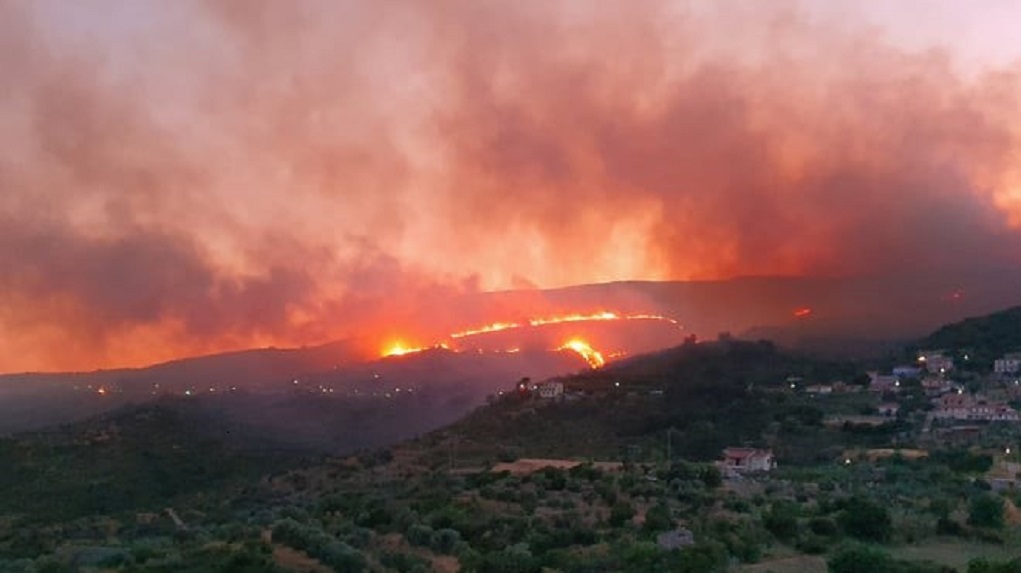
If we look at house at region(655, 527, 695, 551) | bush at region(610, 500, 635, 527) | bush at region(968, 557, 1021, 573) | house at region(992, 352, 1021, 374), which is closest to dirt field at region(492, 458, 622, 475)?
bush at region(610, 500, 635, 527)

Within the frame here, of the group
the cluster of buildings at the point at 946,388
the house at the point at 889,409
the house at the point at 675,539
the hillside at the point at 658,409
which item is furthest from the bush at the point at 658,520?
the house at the point at 889,409

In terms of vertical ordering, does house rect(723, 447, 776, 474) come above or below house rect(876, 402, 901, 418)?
below

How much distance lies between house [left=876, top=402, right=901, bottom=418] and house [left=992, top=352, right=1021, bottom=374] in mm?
8902

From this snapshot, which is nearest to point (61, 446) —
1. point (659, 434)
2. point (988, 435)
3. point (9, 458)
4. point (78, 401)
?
point (9, 458)

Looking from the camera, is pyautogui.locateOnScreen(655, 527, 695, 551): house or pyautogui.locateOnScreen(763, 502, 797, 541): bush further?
pyautogui.locateOnScreen(763, 502, 797, 541): bush

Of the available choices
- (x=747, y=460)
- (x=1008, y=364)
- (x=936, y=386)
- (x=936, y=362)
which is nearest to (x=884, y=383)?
(x=936, y=386)

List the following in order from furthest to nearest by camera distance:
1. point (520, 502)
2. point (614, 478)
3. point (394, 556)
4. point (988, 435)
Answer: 1. point (988, 435)
2. point (614, 478)
3. point (520, 502)
4. point (394, 556)

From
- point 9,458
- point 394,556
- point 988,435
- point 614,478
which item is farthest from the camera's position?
point 9,458

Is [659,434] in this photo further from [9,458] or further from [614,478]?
[9,458]

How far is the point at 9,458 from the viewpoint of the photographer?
187 ft

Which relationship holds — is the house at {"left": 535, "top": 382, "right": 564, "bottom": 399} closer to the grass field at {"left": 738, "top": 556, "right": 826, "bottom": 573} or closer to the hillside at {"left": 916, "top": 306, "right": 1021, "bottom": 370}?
the hillside at {"left": 916, "top": 306, "right": 1021, "bottom": 370}

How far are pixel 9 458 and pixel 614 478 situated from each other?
34508 millimetres

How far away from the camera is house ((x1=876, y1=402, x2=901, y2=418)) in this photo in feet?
191

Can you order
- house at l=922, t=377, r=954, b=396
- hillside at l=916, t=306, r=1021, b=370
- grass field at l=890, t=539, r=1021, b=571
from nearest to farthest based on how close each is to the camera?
grass field at l=890, t=539, r=1021, b=571
house at l=922, t=377, r=954, b=396
hillside at l=916, t=306, r=1021, b=370
